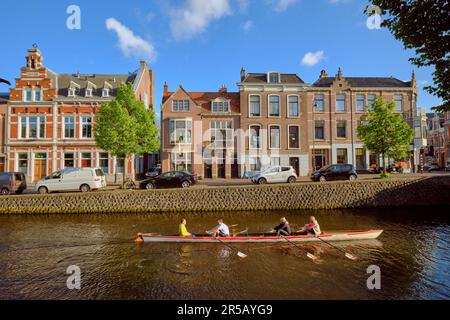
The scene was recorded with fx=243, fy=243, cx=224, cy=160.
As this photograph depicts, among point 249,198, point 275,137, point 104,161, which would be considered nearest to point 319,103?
point 275,137

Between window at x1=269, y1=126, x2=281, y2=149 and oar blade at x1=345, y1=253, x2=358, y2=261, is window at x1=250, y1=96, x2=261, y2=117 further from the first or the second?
oar blade at x1=345, y1=253, x2=358, y2=261

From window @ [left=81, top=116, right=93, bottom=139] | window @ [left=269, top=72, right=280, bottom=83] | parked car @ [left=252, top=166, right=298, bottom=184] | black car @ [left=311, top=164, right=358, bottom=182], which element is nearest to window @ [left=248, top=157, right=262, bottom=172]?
parked car @ [left=252, top=166, right=298, bottom=184]

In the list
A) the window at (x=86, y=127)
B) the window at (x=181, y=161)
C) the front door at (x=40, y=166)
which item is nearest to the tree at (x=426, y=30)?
the window at (x=181, y=161)

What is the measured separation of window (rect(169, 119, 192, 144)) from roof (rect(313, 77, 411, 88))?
66.7 feet

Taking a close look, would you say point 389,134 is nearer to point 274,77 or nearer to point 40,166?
A: point 274,77

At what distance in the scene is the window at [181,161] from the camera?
33.5 m

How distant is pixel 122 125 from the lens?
22.7 metres

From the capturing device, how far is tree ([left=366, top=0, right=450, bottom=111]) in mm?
8195

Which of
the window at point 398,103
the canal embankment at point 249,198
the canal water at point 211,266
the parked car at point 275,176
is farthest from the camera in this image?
the window at point 398,103

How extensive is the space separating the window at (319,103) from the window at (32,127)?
3718cm

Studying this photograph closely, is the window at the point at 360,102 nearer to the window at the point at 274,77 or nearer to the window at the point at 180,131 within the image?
the window at the point at 274,77

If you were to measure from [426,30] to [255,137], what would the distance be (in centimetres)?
2615
